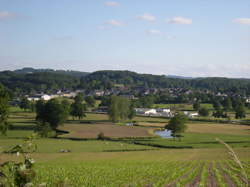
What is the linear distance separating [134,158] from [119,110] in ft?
238

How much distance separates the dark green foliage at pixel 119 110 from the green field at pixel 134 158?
18.3m

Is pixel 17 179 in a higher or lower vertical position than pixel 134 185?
higher

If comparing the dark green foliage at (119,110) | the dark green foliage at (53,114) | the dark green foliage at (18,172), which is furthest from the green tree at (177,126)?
the dark green foliage at (18,172)

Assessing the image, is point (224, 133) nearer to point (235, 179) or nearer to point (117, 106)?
point (117, 106)

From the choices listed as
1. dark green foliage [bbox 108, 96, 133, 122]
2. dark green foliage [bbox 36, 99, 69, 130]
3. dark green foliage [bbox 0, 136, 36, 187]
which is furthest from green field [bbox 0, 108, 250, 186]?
dark green foliage [bbox 108, 96, 133, 122]

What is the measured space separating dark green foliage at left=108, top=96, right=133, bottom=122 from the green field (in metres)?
18.3

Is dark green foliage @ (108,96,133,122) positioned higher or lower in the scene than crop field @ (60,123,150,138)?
higher

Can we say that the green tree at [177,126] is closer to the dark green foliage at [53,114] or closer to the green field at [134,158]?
the green field at [134,158]

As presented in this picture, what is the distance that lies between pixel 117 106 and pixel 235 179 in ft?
312

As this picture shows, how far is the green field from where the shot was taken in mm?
25469

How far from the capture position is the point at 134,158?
1922 inches

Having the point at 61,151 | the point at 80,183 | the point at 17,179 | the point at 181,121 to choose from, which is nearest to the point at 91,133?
the point at 181,121

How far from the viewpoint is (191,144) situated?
70562mm

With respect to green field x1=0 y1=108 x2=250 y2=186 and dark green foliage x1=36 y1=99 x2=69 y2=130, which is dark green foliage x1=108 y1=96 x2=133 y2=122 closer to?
green field x1=0 y1=108 x2=250 y2=186
